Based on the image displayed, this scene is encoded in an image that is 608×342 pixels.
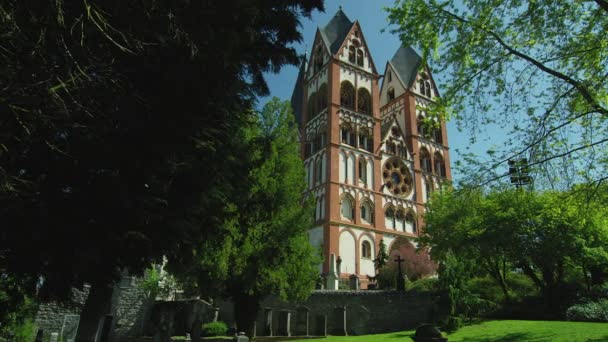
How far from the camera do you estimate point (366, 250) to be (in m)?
34.2

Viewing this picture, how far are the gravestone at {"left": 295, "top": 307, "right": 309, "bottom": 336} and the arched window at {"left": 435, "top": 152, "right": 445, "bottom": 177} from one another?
29.3 m

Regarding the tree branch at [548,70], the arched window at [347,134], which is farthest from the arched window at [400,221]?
the tree branch at [548,70]

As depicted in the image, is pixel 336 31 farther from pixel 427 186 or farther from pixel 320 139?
pixel 427 186

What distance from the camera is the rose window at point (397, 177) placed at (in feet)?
126

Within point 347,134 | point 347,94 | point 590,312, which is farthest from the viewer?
point 347,94

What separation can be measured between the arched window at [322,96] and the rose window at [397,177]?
8498mm

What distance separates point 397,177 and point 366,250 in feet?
29.2

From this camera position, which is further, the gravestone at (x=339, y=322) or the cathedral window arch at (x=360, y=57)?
the cathedral window arch at (x=360, y=57)

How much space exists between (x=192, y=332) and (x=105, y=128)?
30.2 feet

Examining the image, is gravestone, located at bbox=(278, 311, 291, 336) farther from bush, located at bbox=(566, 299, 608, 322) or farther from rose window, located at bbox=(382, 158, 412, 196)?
rose window, located at bbox=(382, 158, 412, 196)

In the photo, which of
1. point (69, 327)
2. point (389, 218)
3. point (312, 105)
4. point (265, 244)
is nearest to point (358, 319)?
point (265, 244)

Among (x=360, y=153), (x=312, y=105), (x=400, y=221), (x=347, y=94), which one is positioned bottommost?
(x=400, y=221)

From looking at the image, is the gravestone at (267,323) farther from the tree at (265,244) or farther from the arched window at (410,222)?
the arched window at (410,222)

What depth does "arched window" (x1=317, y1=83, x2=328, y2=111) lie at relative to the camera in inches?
1560
